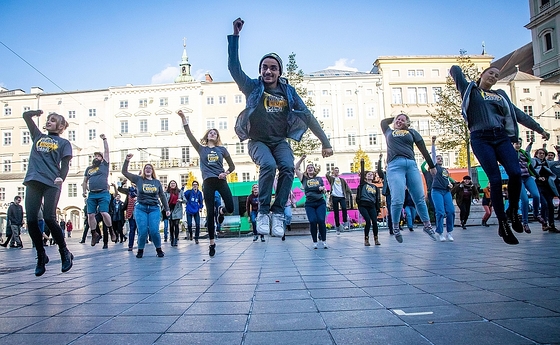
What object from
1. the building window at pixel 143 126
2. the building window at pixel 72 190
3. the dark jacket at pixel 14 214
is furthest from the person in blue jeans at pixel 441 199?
the building window at pixel 72 190

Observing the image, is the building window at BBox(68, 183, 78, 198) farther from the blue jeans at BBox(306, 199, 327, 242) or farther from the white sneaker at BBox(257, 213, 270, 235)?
the white sneaker at BBox(257, 213, 270, 235)

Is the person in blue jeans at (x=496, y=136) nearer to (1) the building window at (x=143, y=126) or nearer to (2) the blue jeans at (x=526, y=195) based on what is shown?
(2) the blue jeans at (x=526, y=195)

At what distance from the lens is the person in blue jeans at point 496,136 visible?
489cm

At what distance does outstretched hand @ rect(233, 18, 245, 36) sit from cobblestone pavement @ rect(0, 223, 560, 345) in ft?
8.39

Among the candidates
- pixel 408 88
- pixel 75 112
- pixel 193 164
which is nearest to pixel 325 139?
pixel 193 164

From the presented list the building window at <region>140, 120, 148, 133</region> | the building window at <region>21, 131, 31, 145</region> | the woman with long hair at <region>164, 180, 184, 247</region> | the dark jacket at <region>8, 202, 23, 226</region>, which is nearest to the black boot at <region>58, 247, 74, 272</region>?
the woman with long hair at <region>164, 180, 184, 247</region>

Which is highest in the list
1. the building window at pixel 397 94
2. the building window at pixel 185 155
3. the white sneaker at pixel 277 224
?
the building window at pixel 397 94

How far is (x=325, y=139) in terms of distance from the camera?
487cm

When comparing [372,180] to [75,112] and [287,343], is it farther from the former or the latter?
[75,112]

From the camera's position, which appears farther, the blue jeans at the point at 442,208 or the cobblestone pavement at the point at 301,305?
the blue jeans at the point at 442,208

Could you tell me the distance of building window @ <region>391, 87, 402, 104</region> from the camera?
2192 inches

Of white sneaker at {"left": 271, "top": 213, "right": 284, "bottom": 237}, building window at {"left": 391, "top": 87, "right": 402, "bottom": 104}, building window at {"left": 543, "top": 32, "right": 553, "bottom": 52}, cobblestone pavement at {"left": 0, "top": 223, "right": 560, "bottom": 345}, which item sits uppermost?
building window at {"left": 543, "top": 32, "right": 553, "bottom": 52}

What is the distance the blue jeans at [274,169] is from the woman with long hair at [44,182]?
2.49 m

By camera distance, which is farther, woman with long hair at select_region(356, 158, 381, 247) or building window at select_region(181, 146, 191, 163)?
building window at select_region(181, 146, 191, 163)
